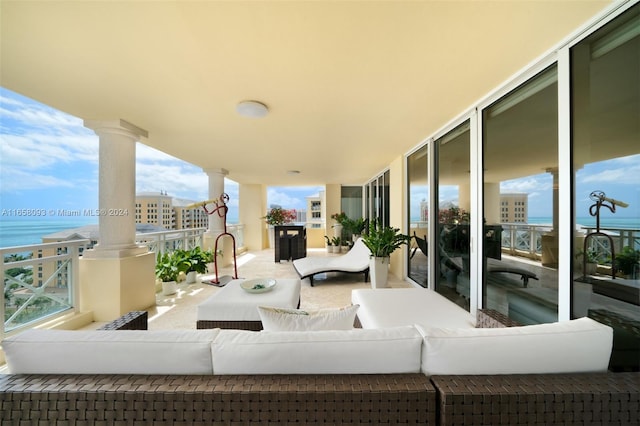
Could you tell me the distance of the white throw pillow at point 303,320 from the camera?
1153 millimetres

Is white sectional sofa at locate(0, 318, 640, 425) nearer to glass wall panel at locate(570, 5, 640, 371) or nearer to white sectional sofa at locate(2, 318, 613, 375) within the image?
white sectional sofa at locate(2, 318, 613, 375)

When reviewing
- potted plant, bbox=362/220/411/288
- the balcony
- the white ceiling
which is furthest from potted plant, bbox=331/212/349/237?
the white ceiling

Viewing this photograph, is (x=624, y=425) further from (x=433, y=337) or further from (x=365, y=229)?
(x=365, y=229)

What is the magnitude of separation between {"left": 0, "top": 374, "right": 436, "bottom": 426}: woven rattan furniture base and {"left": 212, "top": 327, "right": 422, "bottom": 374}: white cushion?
9 cm

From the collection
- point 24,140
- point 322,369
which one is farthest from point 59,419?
point 24,140

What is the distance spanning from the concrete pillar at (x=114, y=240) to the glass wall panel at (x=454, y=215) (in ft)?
12.6

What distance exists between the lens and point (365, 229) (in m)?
7.51

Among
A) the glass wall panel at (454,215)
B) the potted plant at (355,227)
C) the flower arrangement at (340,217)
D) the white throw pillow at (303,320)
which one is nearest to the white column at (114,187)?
the white throw pillow at (303,320)

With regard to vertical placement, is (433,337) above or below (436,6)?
below

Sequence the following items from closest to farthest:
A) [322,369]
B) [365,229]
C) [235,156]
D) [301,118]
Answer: [322,369] → [301,118] → [235,156] → [365,229]

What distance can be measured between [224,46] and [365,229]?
6.46 meters

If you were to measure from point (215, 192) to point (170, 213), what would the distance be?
1.02 m

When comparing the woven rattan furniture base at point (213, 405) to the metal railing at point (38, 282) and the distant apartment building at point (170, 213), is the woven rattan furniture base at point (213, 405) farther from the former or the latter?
the distant apartment building at point (170, 213)

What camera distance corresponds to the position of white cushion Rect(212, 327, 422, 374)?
912 millimetres
